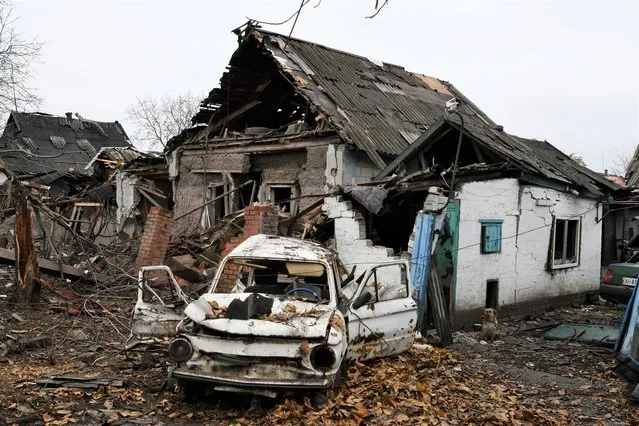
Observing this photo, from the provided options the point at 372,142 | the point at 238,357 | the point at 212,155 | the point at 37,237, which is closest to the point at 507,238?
the point at 372,142

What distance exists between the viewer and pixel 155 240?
41.2 feet

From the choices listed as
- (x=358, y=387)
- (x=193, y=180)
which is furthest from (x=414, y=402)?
(x=193, y=180)

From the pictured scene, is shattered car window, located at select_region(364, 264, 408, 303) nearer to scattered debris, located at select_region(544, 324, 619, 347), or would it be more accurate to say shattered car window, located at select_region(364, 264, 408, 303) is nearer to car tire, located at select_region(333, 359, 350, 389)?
car tire, located at select_region(333, 359, 350, 389)

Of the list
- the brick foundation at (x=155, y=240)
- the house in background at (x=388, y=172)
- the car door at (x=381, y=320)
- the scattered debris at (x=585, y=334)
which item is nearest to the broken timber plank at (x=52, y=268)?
the brick foundation at (x=155, y=240)

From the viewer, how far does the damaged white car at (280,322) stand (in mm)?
5398

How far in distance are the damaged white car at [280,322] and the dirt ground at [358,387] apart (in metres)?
0.29

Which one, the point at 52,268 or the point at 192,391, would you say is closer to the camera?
the point at 192,391

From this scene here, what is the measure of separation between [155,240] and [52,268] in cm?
221

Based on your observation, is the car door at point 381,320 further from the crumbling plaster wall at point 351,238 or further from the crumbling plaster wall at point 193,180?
the crumbling plaster wall at point 193,180

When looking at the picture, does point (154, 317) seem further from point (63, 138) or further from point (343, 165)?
point (63, 138)

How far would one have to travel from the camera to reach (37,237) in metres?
18.2

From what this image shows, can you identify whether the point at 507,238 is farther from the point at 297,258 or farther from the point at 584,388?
the point at 297,258

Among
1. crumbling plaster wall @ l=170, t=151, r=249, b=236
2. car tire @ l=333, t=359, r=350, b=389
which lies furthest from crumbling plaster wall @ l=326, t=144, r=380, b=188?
car tire @ l=333, t=359, r=350, b=389

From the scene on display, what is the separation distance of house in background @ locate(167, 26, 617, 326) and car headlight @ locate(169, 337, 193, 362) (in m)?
4.27
